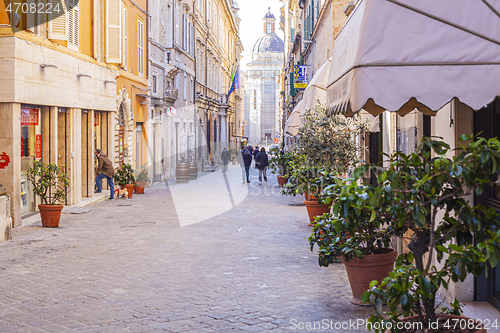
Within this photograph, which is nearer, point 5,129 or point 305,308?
point 305,308

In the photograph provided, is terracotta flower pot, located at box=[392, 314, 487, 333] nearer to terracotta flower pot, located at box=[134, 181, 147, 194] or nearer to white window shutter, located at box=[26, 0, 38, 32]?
white window shutter, located at box=[26, 0, 38, 32]

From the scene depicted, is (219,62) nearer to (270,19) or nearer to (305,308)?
(305,308)

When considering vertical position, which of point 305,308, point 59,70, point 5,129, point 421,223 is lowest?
point 305,308

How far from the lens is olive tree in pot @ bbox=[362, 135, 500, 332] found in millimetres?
3318

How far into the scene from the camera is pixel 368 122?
10023 millimetres

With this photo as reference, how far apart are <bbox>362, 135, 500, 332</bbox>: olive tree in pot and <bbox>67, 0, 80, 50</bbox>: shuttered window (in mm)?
12199

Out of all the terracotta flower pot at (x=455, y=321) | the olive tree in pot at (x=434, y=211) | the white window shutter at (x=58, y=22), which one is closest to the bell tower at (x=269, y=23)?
the white window shutter at (x=58, y=22)

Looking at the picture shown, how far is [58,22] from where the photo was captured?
12.7 metres

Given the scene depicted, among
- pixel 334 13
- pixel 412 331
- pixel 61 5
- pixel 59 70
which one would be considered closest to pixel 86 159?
pixel 59 70

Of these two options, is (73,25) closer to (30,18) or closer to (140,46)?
(30,18)

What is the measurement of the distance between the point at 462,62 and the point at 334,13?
1290 cm

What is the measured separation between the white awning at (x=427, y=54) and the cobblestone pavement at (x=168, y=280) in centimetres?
236

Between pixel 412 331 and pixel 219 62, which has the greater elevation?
pixel 219 62

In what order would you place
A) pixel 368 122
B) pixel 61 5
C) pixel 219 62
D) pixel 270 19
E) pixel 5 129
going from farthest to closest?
pixel 270 19
pixel 219 62
pixel 61 5
pixel 5 129
pixel 368 122
